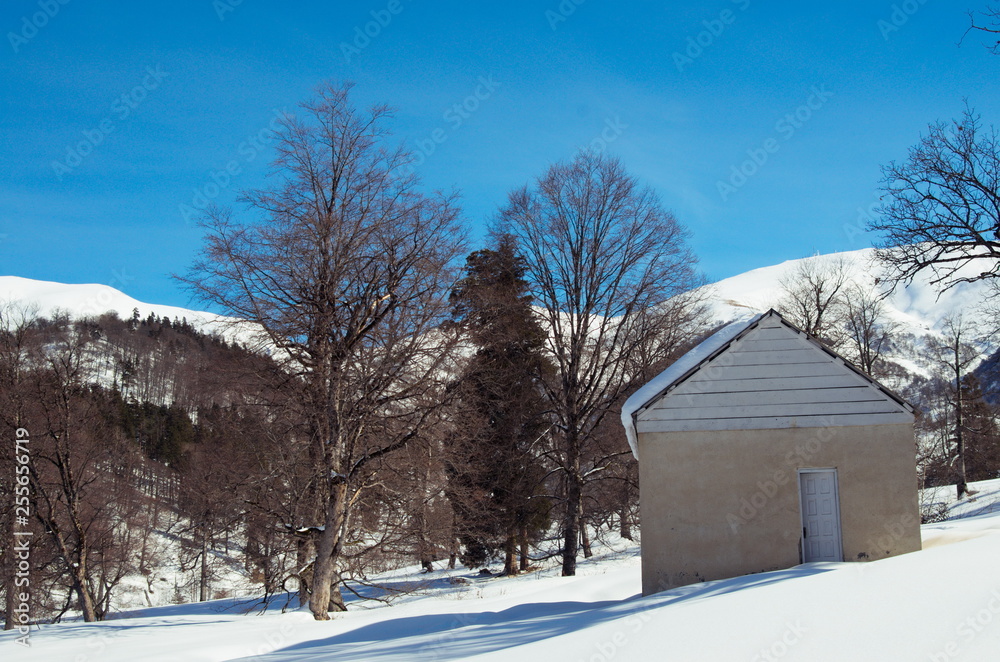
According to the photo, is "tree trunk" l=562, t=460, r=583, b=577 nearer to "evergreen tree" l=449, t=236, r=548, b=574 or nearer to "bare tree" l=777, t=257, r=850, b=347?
"evergreen tree" l=449, t=236, r=548, b=574

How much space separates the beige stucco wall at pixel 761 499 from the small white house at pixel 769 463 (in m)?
0.02

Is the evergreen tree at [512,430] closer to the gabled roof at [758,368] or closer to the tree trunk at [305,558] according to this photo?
the tree trunk at [305,558]

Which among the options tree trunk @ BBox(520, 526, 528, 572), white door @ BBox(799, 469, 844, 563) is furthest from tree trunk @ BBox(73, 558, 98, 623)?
white door @ BBox(799, 469, 844, 563)

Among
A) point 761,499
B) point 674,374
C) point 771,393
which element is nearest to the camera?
point 761,499

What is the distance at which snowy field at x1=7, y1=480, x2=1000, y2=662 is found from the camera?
215 inches

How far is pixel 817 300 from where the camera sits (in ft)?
119

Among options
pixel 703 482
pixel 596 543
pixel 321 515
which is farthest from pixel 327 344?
pixel 596 543

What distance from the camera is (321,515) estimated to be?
678 inches

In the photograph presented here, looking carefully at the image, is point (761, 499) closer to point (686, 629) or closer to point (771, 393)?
point (771, 393)

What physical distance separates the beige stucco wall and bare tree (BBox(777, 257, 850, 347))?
73.4 ft

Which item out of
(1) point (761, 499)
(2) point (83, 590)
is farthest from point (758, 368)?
(2) point (83, 590)

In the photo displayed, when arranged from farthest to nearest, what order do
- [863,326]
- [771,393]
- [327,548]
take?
[863,326] → [327,548] → [771,393]

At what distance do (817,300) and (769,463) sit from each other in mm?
26345

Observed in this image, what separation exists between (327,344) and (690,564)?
833 centimetres
